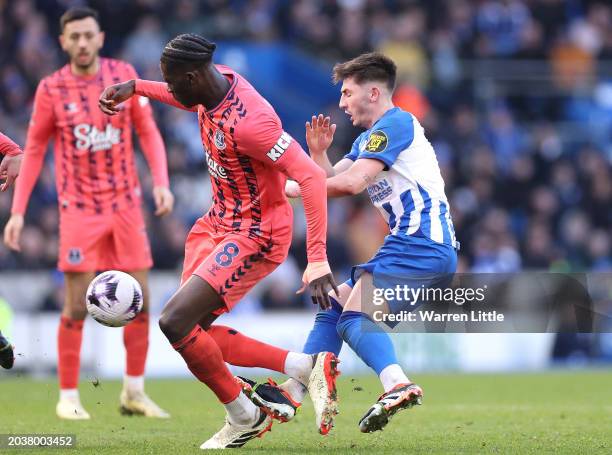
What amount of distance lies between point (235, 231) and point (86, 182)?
253 cm

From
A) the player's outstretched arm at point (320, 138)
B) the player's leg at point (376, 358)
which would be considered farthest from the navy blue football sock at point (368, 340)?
the player's outstretched arm at point (320, 138)

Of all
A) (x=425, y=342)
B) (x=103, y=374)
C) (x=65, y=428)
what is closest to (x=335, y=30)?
(x=425, y=342)

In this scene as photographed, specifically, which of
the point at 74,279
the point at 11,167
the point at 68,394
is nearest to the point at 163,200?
the point at 74,279

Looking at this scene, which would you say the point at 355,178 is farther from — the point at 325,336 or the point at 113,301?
the point at 113,301

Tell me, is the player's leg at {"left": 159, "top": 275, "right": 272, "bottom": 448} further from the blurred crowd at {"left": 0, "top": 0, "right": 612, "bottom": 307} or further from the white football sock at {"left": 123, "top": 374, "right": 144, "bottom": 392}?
the blurred crowd at {"left": 0, "top": 0, "right": 612, "bottom": 307}

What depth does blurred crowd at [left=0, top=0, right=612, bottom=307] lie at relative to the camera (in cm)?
1692

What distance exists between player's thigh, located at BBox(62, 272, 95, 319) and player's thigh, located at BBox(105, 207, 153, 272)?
0.53ft

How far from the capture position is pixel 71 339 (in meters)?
9.07

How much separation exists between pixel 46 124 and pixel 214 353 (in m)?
3.17

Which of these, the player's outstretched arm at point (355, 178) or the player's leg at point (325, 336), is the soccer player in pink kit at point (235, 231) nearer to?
the player's leg at point (325, 336)

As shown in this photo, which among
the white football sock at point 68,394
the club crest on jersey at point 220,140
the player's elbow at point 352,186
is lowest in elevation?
the white football sock at point 68,394

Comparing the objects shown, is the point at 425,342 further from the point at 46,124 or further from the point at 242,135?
the point at 242,135

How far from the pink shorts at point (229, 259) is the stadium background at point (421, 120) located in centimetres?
746

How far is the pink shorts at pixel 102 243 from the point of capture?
901 cm
